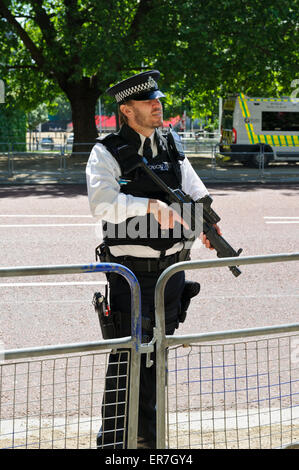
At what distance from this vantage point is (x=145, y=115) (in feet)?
10.9

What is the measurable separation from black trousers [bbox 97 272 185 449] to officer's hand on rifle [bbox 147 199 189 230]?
1.00 ft

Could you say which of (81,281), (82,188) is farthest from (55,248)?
(82,188)

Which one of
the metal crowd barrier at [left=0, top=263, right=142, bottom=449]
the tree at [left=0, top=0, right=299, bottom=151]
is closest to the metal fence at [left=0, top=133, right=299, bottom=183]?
the tree at [left=0, top=0, right=299, bottom=151]

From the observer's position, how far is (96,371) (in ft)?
15.2

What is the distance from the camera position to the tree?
18.4 meters

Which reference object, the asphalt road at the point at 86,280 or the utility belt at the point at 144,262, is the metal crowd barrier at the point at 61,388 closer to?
the utility belt at the point at 144,262

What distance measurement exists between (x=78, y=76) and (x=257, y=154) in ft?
19.2

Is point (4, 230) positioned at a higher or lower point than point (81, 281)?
higher

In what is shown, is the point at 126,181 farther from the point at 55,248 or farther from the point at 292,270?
the point at 55,248

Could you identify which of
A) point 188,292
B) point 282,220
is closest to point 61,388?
point 188,292

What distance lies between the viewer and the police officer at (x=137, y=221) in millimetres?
3084

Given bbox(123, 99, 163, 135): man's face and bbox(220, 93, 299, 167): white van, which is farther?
bbox(220, 93, 299, 167): white van
